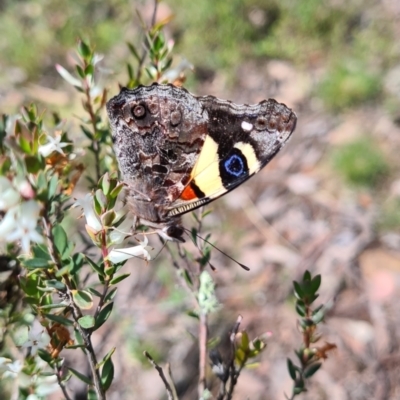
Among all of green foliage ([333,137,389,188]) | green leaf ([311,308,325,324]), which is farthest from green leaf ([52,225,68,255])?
green foliage ([333,137,389,188])

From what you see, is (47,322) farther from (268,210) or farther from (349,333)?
(268,210)

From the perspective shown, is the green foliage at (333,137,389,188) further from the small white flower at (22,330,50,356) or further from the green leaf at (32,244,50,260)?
the green leaf at (32,244,50,260)

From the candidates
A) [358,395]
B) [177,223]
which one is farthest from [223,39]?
[177,223]

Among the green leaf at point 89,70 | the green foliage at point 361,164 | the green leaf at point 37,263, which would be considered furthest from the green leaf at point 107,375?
the green foliage at point 361,164

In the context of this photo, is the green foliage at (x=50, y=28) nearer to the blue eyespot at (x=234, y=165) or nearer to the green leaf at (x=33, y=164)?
the blue eyespot at (x=234, y=165)

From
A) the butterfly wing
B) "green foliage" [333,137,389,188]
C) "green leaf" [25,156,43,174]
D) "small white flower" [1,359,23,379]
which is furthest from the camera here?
"green foliage" [333,137,389,188]

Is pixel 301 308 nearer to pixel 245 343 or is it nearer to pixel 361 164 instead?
pixel 245 343

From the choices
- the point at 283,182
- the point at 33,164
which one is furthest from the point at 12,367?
the point at 283,182
